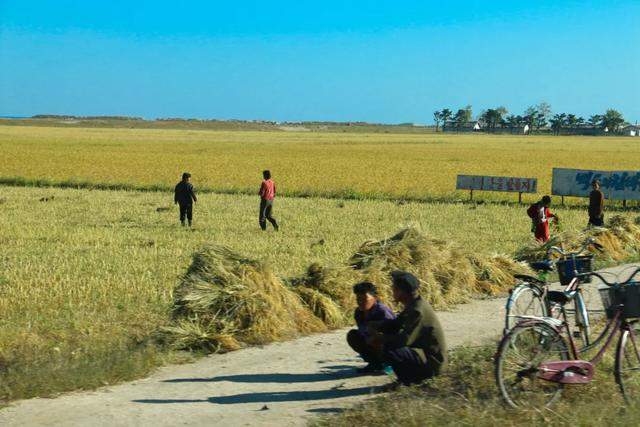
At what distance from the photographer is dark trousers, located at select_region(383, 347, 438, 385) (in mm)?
7258

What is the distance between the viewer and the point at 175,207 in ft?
89.8

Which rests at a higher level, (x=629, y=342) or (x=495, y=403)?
(x=629, y=342)

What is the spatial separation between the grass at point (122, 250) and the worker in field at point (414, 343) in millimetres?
Answer: 2470

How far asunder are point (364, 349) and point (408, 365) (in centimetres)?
73

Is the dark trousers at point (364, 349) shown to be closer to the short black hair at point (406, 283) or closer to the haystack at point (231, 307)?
the short black hair at point (406, 283)

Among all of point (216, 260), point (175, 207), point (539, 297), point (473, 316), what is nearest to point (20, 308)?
point (216, 260)

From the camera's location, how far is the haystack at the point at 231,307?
9059 mm

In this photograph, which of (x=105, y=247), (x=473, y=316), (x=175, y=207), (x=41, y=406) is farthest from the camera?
(x=175, y=207)

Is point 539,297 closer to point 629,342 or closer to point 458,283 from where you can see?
point 629,342

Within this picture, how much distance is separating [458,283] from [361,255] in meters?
1.49

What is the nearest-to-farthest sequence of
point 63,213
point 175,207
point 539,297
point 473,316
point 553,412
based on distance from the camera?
point 553,412, point 539,297, point 473,316, point 63,213, point 175,207

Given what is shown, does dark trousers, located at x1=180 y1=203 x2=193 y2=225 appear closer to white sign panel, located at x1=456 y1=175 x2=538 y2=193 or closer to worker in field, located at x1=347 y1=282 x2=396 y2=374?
worker in field, located at x1=347 y1=282 x2=396 y2=374

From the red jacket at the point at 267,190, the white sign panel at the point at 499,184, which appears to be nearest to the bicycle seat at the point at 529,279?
the red jacket at the point at 267,190

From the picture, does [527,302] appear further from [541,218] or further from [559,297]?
[541,218]
